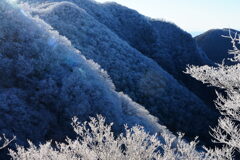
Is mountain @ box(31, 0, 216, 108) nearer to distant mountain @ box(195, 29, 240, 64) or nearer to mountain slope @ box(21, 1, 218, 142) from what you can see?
mountain slope @ box(21, 1, 218, 142)

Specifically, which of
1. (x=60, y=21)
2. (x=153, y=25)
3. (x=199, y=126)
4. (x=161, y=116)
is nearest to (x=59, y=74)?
(x=161, y=116)

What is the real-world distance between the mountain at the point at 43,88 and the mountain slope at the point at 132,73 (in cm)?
1235

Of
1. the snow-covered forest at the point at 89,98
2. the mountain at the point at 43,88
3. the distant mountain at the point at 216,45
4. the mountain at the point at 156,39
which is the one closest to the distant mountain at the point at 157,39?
the mountain at the point at 156,39

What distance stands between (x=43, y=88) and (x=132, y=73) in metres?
18.4

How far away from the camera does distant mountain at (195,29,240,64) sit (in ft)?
217

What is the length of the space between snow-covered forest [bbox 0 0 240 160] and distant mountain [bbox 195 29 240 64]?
26463 millimetres

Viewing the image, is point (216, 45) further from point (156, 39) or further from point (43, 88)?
point (43, 88)

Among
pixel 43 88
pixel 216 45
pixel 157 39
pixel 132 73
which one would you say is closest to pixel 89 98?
pixel 43 88

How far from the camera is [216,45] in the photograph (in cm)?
6812

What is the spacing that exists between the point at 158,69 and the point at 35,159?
30.1m

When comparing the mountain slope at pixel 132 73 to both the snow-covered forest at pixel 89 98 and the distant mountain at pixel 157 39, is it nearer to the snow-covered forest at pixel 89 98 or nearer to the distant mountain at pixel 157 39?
the snow-covered forest at pixel 89 98

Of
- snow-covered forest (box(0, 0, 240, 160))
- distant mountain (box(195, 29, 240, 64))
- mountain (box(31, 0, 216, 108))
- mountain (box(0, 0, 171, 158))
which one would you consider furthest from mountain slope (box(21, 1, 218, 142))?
distant mountain (box(195, 29, 240, 64))

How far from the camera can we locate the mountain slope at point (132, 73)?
97.4ft

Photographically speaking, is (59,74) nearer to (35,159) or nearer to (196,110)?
(35,159)
